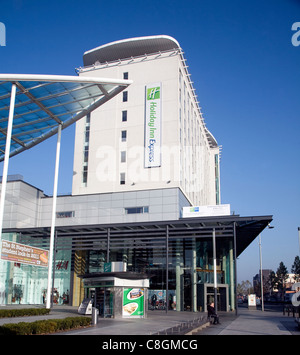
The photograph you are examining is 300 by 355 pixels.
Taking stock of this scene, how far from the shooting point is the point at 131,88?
178 feet

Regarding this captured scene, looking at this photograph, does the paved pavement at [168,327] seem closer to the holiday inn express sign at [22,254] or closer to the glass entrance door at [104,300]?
the glass entrance door at [104,300]

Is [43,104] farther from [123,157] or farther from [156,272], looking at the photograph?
[156,272]

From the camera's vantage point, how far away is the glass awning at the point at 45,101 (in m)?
28.1

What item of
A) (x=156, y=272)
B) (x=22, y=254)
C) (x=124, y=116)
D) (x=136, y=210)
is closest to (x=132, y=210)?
(x=136, y=210)

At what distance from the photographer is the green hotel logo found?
52.4 meters

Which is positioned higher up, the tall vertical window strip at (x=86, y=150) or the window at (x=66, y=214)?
the tall vertical window strip at (x=86, y=150)

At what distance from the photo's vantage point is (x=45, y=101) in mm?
31328

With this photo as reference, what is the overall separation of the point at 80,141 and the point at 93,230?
15106 millimetres

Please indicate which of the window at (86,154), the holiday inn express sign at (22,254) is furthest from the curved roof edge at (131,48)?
the holiday inn express sign at (22,254)

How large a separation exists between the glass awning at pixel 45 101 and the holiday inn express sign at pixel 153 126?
15.5 m

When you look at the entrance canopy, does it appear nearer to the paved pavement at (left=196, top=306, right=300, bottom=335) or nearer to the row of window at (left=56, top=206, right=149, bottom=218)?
the paved pavement at (left=196, top=306, right=300, bottom=335)

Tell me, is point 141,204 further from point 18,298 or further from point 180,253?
point 18,298

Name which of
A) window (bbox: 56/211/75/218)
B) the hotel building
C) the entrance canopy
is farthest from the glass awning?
window (bbox: 56/211/75/218)
